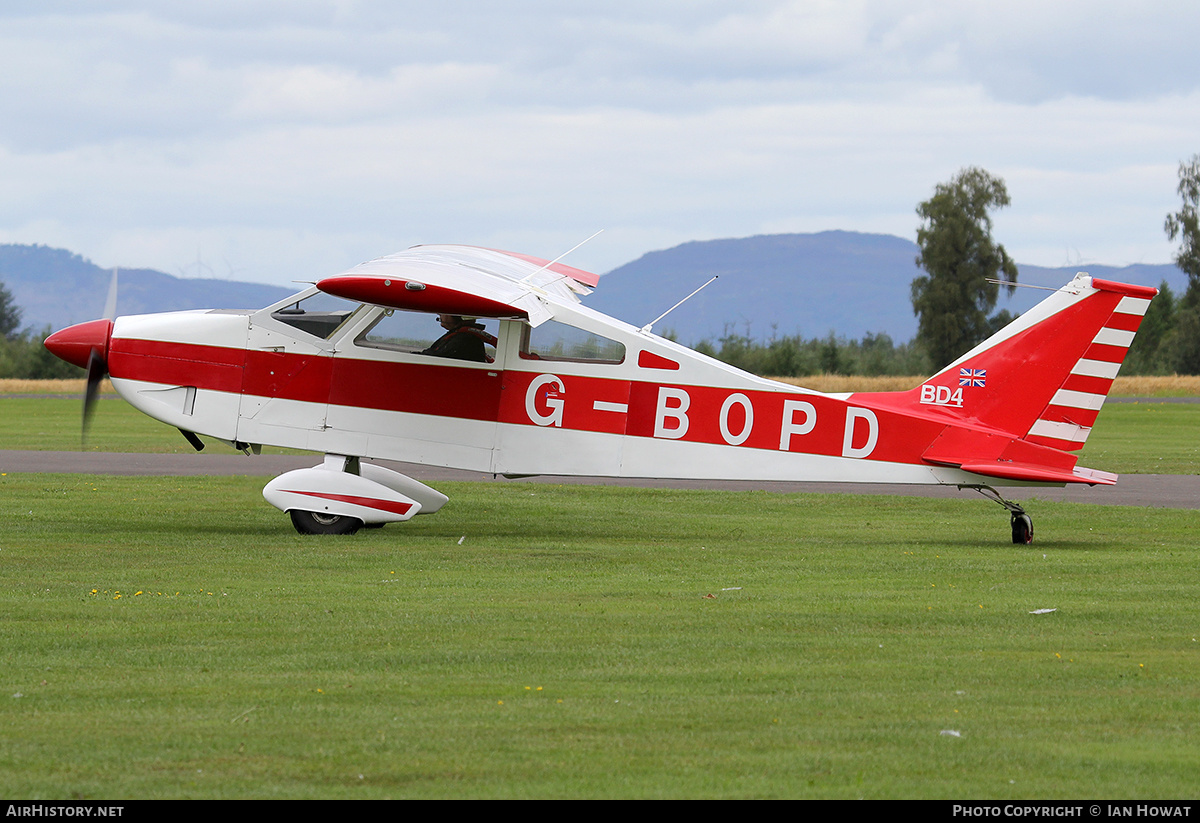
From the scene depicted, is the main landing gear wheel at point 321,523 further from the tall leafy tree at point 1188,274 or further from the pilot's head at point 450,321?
the tall leafy tree at point 1188,274

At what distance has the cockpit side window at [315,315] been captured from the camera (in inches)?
542

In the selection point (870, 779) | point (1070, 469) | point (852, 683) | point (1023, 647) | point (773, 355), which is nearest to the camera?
point (870, 779)

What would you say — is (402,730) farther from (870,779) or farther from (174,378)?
(174,378)

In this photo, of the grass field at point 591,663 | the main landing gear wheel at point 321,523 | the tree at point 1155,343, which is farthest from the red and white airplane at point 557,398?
the tree at point 1155,343

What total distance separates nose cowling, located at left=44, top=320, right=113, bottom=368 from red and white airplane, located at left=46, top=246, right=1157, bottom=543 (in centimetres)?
2

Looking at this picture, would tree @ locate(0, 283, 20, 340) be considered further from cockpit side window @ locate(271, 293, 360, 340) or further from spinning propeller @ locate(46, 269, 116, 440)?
cockpit side window @ locate(271, 293, 360, 340)

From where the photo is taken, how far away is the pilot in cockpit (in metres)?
13.5

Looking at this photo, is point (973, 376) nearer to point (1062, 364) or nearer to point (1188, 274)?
point (1062, 364)

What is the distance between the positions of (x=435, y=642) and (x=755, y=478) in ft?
20.4

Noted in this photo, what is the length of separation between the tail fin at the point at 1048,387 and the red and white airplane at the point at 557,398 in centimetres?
2

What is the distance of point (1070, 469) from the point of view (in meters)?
13.0

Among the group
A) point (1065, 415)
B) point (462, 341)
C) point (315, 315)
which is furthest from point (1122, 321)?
point (315, 315)

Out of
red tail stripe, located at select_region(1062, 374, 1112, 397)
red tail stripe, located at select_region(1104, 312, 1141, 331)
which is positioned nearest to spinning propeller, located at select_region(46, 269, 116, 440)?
red tail stripe, located at select_region(1062, 374, 1112, 397)
